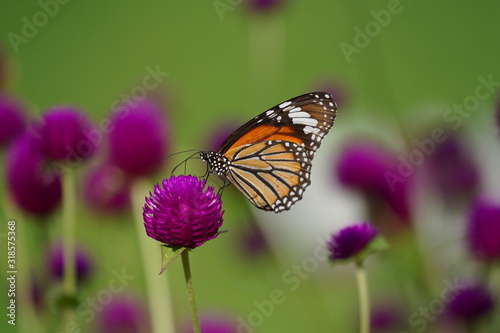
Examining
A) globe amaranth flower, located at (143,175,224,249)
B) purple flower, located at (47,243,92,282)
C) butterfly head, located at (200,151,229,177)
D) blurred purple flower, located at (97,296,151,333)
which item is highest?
butterfly head, located at (200,151,229,177)

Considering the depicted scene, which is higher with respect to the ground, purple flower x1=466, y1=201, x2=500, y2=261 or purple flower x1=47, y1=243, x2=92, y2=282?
purple flower x1=47, y1=243, x2=92, y2=282

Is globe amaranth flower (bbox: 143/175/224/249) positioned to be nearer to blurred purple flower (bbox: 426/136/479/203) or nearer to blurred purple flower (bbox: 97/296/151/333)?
blurred purple flower (bbox: 97/296/151/333)

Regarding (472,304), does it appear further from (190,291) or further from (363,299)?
(190,291)

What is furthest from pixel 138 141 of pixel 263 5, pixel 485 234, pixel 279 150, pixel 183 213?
pixel 263 5

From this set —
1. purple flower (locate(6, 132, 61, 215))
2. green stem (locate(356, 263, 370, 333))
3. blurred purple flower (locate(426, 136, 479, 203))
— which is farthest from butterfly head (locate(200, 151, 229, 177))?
blurred purple flower (locate(426, 136, 479, 203))

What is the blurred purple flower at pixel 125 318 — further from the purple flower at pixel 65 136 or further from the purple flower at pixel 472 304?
the purple flower at pixel 472 304

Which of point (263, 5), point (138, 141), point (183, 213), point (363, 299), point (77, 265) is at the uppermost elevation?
point (263, 5)

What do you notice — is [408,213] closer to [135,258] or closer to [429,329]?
[429,329]
